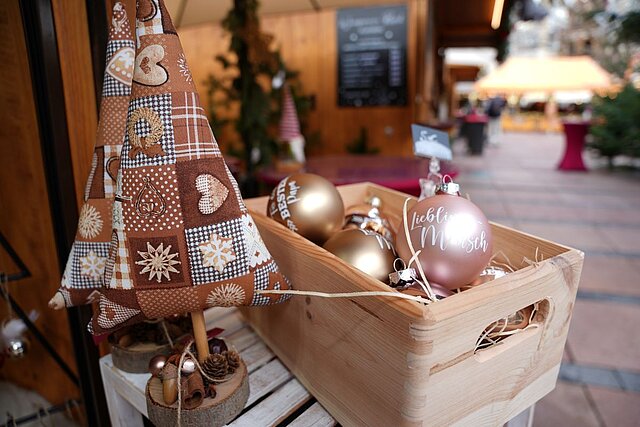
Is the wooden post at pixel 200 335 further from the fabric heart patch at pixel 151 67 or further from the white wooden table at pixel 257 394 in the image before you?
the fabric heart patch at pixel 151 67

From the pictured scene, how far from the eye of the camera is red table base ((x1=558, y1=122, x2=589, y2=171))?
22.7 ft

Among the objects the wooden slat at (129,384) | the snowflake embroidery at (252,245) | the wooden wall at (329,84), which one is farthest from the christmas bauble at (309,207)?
the wooden wall at (329,84)

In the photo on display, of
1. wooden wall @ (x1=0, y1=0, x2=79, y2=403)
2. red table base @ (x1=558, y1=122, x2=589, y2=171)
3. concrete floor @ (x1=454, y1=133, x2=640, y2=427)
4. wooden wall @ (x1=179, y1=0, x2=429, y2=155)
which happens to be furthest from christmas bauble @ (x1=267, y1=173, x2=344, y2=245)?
red table base @ (x1=558, y1=122, x2=589, y2=171)

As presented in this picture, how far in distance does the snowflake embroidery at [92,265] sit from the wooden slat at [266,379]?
0.37m

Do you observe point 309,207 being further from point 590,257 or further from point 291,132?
point 590,257

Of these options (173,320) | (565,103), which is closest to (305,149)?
(173,320)

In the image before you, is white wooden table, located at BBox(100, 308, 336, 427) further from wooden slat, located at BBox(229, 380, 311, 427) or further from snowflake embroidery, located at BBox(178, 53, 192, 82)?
snowflake embroidery, located at BBox(178, 53, 192, 82)

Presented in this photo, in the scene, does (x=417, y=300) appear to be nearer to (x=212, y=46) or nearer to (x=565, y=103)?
(x=212, y=46)

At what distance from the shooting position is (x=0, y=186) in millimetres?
1307

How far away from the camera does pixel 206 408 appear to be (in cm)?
69

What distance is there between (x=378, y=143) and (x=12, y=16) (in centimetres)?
421

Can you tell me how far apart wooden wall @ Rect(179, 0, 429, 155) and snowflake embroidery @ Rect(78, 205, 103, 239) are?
14.4 ft

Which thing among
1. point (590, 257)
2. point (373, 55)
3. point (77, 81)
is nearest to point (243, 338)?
point (77, 81)

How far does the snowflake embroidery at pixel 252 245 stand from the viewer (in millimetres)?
707
